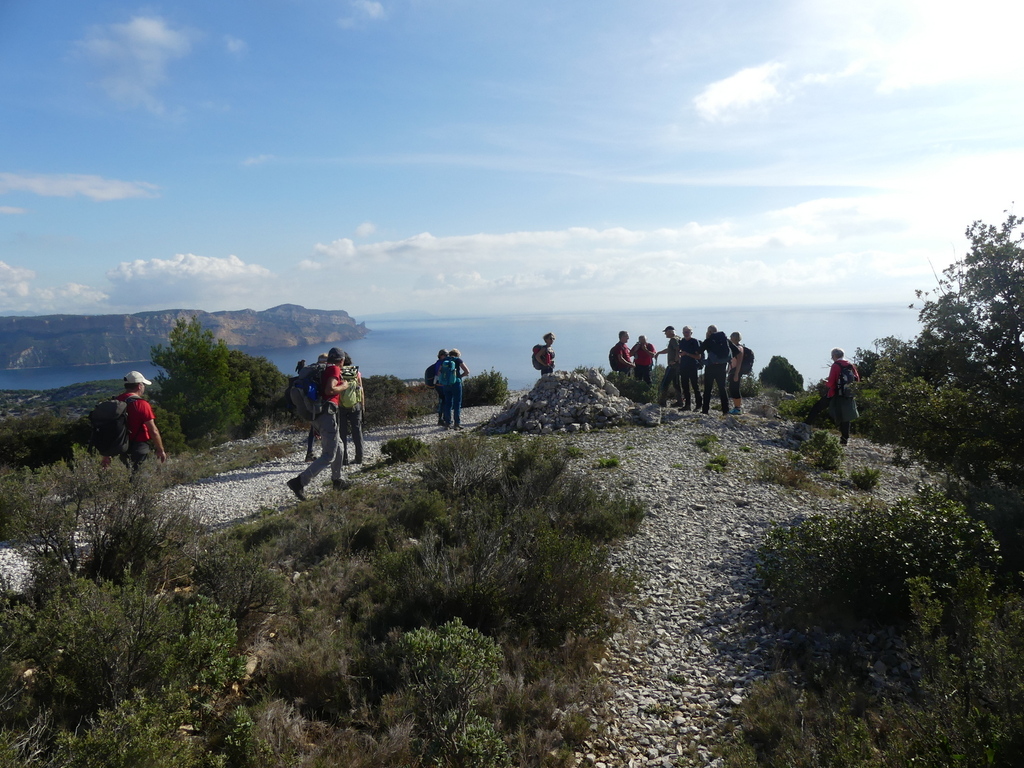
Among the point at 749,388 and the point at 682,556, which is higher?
the point at 749,388

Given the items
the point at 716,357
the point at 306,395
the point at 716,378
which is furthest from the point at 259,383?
the point at 716,357

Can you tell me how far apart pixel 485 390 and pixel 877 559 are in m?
17.0

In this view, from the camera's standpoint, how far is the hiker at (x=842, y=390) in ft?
38.3

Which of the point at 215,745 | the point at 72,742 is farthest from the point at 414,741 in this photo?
the point at 72,742

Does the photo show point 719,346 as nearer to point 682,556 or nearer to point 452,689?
point 682,556

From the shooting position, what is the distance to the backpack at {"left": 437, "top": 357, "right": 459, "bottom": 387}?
14.0 meters

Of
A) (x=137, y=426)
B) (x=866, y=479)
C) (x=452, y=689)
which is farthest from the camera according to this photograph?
(x=866, y=479)

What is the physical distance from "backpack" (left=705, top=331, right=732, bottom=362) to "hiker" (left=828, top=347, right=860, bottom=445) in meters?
2.24

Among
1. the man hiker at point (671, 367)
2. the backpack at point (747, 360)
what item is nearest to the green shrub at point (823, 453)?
the backpack at point (747, 360)

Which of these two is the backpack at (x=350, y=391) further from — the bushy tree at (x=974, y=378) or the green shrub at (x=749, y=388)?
the green shrub at (x=749, y=388)

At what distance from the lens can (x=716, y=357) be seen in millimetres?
13422

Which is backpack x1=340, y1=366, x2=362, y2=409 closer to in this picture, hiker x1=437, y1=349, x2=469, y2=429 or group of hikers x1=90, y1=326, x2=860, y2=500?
group of hikers x1=90, y1=326, x2=860, y2=500

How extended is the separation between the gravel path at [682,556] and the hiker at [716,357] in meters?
1.27

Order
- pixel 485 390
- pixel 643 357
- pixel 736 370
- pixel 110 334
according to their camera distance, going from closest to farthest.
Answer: pixel 736 370 → pixel 643 357 → pixel 485 390 → pixel 110 334
